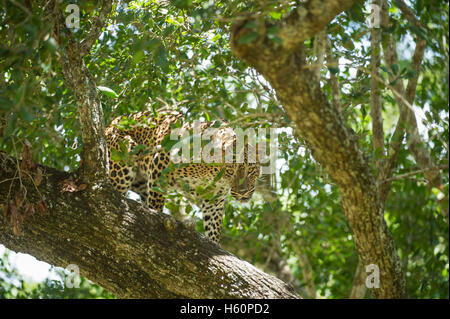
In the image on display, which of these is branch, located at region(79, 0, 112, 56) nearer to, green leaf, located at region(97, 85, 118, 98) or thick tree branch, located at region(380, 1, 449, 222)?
green leaf, located at region(97, 85, 118, 98)

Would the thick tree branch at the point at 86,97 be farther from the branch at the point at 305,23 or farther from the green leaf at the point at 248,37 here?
the branch at the point at 305,23

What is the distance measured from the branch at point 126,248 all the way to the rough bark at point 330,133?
927 mm

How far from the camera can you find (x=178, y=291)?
420 centimetres

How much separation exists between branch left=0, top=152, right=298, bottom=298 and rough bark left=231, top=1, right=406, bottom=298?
0.93m

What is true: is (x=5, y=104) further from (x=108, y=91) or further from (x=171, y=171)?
(x=171, y=171)

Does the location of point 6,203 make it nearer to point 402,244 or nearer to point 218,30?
point 218,30

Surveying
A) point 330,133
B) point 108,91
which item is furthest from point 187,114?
point 330,133

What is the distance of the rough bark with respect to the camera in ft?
9.86

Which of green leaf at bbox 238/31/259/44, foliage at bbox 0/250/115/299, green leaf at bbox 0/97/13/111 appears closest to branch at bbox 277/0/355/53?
green leaf at bbox 238/31/259/44

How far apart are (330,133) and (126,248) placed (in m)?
1.81

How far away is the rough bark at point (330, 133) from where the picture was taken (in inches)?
118

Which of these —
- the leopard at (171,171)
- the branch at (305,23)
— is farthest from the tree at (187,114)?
the leopard at (171,171)
